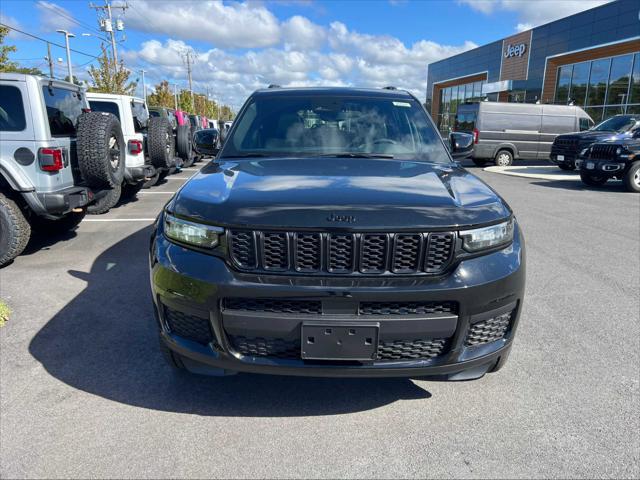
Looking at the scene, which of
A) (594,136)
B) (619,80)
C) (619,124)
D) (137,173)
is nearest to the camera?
(137,173)

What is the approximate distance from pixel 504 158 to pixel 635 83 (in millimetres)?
9129

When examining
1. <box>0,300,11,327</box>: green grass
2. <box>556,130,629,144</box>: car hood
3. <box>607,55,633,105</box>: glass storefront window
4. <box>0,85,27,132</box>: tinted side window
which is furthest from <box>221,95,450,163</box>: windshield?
<box>607,55,633,105</box>: glass storefront window

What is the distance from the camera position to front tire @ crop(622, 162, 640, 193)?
11.6m

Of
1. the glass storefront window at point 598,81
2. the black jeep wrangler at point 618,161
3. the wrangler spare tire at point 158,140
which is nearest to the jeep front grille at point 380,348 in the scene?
the wrangler spare tire at point 158,140

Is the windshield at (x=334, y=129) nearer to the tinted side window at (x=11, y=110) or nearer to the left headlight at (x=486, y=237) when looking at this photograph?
the left headlight at (x=486, y=237)

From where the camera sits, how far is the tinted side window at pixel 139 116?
10141mm

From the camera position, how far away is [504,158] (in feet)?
63.1

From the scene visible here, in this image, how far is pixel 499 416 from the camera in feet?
8.42

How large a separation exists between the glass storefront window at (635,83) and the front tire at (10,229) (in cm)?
2579

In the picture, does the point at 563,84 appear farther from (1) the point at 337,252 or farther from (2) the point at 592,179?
(1) the point at 337,252

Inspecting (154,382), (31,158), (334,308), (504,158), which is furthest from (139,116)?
(504,158)

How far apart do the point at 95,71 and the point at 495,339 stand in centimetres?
3760

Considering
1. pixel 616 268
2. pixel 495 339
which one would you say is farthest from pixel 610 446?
pixel 616 268

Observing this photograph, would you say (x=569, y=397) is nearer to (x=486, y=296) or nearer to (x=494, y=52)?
(x=486, y=296)
